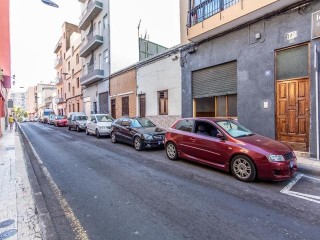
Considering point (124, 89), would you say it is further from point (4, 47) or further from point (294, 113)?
point (294, 113)

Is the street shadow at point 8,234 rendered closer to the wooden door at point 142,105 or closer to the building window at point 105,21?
the wooden door at point 142,105

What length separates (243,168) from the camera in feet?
19.1

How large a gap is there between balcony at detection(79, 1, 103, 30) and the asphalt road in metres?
21.4

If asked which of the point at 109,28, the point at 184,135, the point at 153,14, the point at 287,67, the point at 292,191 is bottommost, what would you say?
the point at 292,191

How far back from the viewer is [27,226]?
3428mm

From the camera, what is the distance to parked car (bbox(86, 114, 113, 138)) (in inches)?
600

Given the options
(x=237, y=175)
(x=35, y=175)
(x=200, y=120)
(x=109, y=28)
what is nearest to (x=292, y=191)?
(x=237, y=175)

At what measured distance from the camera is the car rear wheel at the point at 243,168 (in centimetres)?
565

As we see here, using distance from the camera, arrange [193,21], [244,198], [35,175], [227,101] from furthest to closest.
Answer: [193,21] < [227,101] < [35,175] < [244,198]

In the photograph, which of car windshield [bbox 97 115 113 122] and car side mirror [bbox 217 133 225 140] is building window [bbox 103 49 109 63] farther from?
car side mirror [bbox 217 133 225 140]

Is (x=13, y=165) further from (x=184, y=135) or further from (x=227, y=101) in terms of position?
(x=227, y=101)

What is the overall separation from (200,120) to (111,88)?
55.5ft

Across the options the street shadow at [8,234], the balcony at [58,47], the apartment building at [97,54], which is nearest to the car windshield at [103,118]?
the apartment building at [97,54]

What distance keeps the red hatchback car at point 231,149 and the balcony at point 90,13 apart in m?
20.7
